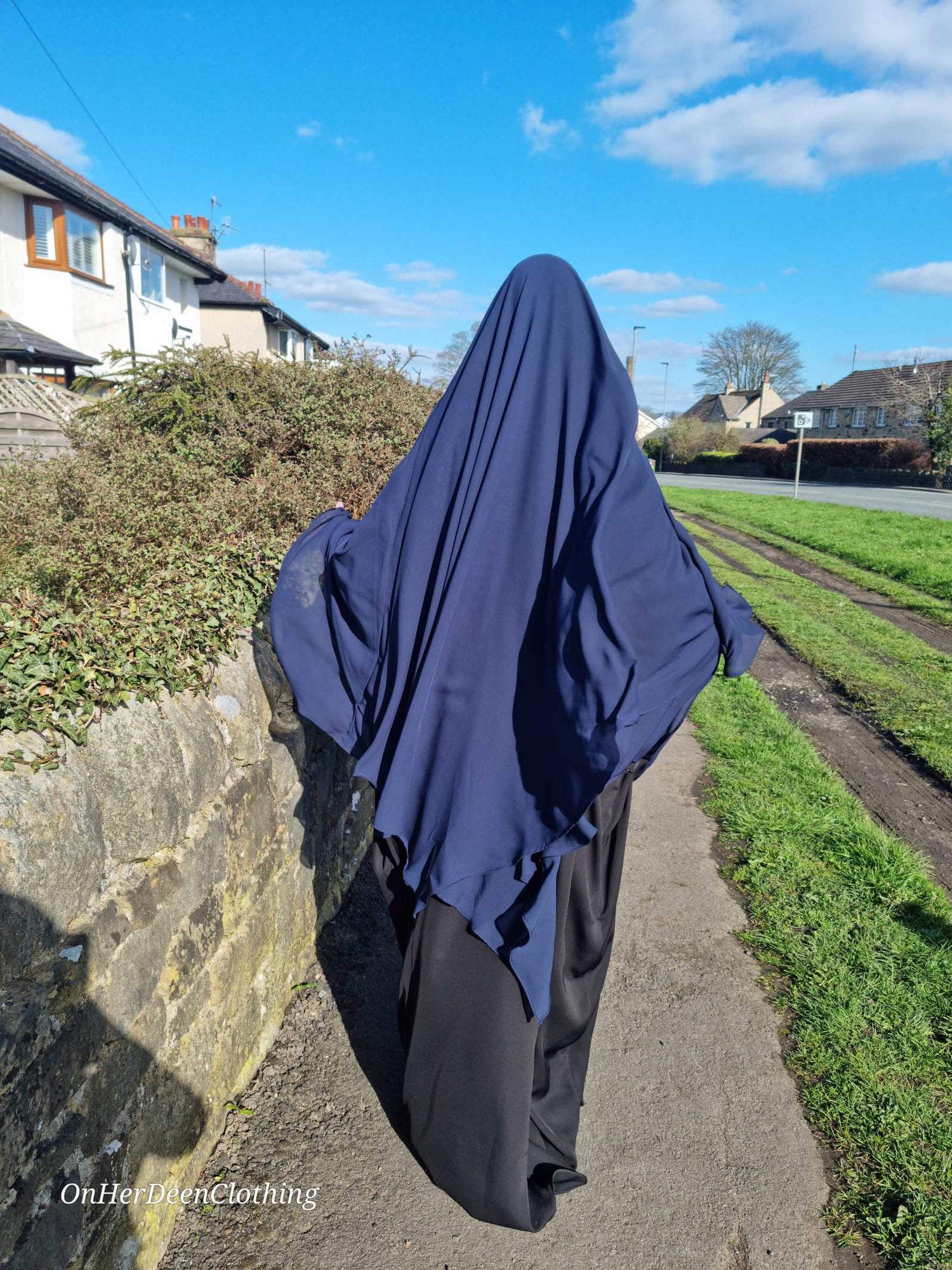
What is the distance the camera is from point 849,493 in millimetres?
30188

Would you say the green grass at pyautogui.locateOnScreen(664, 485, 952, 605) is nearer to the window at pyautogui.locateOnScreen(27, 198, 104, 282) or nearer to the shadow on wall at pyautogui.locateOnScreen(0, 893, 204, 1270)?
the shadow on wall at pyautogui.locateOnScreen(0, 893, 204, 1270)

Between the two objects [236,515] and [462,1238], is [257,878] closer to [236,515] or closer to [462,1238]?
[462,1238]

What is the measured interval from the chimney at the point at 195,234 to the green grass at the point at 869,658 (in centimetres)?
3001

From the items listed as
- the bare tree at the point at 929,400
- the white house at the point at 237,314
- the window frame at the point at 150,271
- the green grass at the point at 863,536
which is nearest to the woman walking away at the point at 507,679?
the green grass at the point at 863,536

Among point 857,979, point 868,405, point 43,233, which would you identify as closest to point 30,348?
point 43,233

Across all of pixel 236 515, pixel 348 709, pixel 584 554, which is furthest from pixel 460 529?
pixel 236 515

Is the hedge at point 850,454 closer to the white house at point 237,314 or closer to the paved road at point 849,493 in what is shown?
the paved road at point 849,493

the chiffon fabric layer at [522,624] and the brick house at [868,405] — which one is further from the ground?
the brick house at [868,405]

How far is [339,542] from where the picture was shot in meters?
2.36

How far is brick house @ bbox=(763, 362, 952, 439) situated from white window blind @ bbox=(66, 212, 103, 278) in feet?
132

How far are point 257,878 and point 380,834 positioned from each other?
2.07 feet

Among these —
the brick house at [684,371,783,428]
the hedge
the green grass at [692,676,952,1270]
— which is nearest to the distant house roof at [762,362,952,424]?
the brick house at [684,371,783,428]

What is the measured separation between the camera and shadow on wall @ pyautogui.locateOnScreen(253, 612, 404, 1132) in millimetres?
2738

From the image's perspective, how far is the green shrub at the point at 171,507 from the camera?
76.4 inches
